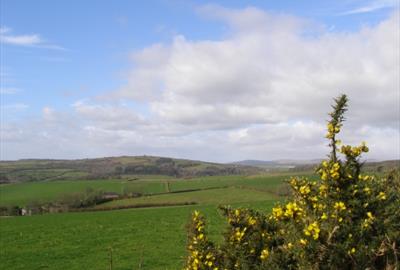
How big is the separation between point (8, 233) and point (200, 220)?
4261cm

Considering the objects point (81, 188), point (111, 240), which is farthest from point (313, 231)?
point (81, 188)

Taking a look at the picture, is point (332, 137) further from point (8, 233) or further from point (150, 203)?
point (150, 203)

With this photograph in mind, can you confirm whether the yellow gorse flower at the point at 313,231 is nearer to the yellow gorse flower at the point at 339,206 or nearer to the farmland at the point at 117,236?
the yellow gorse flower at the point at 339,206

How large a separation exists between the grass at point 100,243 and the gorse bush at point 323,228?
14.1 metres

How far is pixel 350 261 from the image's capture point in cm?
373

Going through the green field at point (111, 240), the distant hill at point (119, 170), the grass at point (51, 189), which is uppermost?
the distant hill at point (119, 170)

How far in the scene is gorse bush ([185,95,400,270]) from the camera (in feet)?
12.1

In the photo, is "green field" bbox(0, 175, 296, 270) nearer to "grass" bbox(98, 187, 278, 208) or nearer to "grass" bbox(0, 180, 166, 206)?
"grass" bbox(98, 187, 278, 208)

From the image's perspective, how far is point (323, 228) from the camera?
3.79 metres

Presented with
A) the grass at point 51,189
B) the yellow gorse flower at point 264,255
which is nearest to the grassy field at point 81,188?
the grass at point 51,189

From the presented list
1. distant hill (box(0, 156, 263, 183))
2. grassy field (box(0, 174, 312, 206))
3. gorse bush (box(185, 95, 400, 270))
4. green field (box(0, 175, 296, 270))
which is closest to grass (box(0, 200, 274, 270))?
green field (box(0, 175, 296, 270))

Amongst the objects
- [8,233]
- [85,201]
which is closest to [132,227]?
[8,233]

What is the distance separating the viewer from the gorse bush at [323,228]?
3.70 metres

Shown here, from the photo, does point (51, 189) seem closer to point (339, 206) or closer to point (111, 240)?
point (111, 240)
